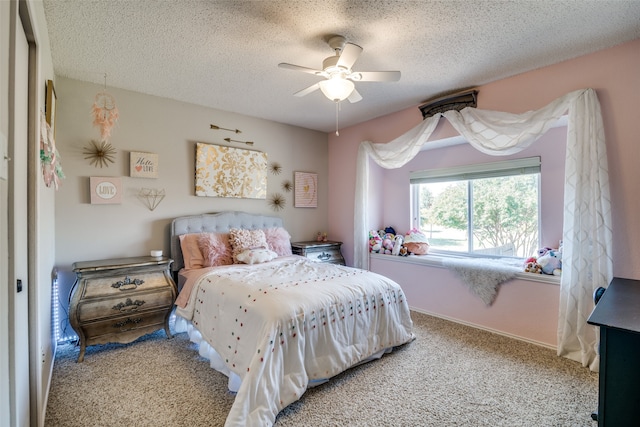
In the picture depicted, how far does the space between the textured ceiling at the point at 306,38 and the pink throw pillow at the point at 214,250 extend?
1.62 m

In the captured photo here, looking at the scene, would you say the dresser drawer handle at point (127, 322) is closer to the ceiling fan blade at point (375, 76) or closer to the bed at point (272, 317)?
the bed at point (272, 317)

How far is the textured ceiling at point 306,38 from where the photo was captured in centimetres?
196

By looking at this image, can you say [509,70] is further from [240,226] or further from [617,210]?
[240,226]

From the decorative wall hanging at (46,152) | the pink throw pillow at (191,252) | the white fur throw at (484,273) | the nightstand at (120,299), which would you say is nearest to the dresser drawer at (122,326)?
the nightstand at (120,299)

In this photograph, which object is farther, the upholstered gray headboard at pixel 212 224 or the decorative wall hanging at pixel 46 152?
the upholstered gray headboard at pixel 212 224

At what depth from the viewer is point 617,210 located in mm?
2367

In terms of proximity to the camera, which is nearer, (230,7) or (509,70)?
(230,7)

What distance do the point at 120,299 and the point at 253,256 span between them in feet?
4.06

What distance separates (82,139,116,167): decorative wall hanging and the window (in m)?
3.76

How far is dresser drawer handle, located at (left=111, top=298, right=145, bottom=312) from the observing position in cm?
267

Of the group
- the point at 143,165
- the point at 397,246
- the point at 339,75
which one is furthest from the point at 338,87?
the point at 397,246

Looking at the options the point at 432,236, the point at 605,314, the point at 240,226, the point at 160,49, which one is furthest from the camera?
the point at 432,236

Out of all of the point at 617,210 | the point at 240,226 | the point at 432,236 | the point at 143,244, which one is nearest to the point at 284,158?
the point at 240,226

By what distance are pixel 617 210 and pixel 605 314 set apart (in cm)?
157
